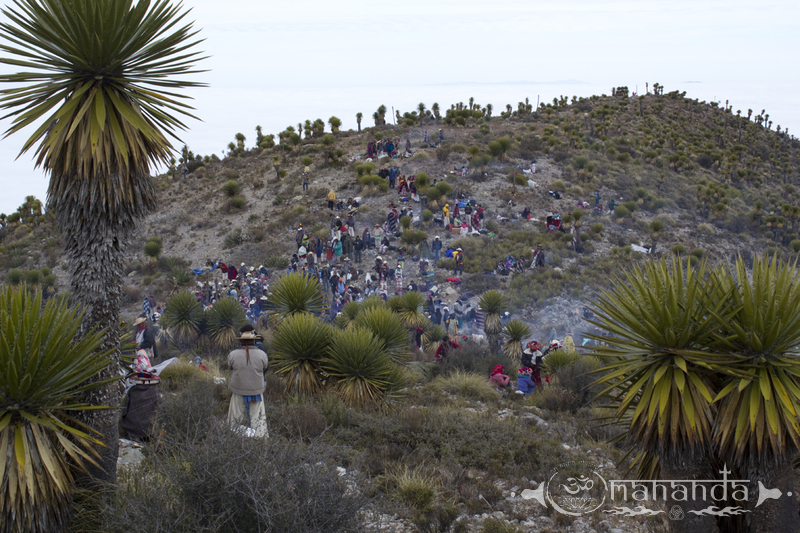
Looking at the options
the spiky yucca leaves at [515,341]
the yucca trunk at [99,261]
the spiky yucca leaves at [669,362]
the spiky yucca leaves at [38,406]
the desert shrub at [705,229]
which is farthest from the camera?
the desert shrub at [705,229]

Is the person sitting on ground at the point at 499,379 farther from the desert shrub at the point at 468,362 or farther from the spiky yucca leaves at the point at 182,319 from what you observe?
the spiky yucca leaves at the point at 182,319

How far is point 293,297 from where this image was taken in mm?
11922

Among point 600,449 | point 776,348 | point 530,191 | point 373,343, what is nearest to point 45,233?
point 530,191

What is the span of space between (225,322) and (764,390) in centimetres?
1421

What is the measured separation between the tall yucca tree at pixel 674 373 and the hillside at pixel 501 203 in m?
17.3

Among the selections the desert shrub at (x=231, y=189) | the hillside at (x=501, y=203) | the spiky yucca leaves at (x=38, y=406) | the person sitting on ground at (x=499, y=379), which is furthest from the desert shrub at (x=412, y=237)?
the spiky yucca leaves at (x=38, y=406)

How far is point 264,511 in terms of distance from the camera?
169 inches

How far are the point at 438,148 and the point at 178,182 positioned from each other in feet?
72.1

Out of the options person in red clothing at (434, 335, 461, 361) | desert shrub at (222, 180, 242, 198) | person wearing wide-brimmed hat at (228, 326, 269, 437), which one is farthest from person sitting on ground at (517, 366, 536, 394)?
desert shrub at (222, 180, 242, 198)

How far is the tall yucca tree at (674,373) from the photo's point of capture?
4.86 metres

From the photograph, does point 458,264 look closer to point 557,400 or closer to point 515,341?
point 515,341

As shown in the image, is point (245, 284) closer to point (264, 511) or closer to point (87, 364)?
point (87, 364)

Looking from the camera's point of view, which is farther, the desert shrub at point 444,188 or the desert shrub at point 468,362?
the desert shrub at point 444,188

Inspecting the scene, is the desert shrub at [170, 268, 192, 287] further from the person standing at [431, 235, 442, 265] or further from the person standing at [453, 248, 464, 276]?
the person standing at [453, 248, 464, 276]
